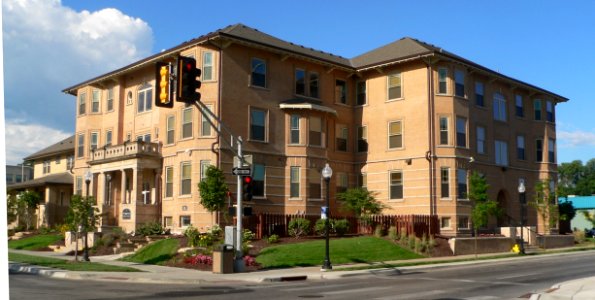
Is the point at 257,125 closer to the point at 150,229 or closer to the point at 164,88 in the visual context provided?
the point at 150,229

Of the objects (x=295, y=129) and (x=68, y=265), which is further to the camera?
(x=295, y=129)

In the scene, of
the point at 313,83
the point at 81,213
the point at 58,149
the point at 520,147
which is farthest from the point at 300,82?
the point at 58,149

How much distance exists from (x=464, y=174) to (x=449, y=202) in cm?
239

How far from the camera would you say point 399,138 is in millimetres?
41031

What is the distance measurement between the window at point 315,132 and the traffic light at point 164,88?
912 inches

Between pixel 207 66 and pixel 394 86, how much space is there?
507 inches

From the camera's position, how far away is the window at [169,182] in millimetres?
37938

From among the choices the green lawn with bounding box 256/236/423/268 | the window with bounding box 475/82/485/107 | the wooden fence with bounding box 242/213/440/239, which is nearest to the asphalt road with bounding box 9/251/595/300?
the green lawn with bounding box 256/236/423/268

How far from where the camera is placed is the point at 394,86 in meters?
41.6

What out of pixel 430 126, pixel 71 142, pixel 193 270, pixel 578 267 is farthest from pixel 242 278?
pixel 71 142

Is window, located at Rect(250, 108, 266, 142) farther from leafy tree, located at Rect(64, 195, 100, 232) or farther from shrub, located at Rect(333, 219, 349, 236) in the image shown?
leafy tree, located at Rect(64, 195, 100, 232)

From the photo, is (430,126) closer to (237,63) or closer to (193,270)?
(237,63)

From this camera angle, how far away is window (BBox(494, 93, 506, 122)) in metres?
44.5

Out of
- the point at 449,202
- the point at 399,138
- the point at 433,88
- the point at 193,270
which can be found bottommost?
the point at 193,270
